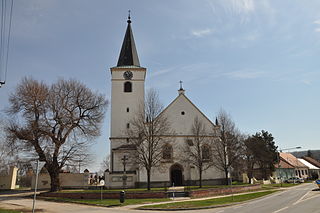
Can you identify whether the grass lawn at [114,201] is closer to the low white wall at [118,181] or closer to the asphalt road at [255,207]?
the asphalt road at [255,207]

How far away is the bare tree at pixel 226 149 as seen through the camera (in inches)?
1363

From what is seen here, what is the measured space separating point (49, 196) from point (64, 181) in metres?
11.1

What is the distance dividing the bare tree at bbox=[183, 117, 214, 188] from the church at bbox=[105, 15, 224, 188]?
2.27 ft

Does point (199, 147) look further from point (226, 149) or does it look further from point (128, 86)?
point (128, 86)

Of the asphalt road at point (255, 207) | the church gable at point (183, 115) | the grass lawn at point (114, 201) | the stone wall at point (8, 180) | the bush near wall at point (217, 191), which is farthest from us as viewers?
Result: the stone wall at point (8, 180)

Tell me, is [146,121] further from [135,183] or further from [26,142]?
[26,142]

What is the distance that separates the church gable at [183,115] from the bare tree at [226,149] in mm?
2203

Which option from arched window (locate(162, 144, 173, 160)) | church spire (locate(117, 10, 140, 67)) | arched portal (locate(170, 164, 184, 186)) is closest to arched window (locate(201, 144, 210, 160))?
arched portal (locate(170, 164, 184, 186))

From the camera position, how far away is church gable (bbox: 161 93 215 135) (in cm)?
3733

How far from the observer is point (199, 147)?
115 ft

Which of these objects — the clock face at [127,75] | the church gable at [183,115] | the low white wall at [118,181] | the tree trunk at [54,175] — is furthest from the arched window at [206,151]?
the tree trunk at [54,175]

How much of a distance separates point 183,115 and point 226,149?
25.1ft

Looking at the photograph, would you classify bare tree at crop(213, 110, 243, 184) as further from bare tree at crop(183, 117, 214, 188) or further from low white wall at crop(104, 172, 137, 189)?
low white wall at crop(104, 172, 137, 189)

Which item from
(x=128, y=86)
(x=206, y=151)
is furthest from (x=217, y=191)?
(x=128, y=86)
